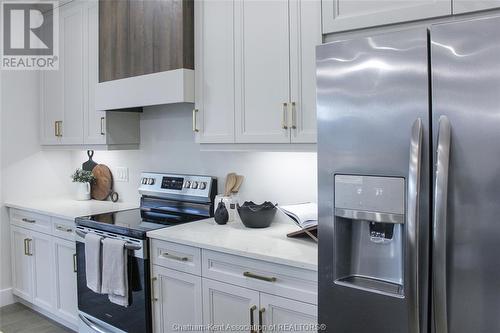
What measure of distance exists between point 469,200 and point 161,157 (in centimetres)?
236

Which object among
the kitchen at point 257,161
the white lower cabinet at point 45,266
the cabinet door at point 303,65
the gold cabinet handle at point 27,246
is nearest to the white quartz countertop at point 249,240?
the kitchen at point 257,161

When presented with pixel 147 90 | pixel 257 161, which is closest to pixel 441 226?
pixel 257 161

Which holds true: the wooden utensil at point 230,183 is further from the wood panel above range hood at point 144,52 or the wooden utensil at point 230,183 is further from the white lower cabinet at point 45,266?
the white lower cabinet at point 45,266

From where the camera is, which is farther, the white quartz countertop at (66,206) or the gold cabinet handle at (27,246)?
→ the gold cabinet handle at (27,246)

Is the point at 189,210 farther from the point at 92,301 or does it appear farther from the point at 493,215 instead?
the point at 493,215

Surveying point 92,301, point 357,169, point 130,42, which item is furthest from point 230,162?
point 357,169

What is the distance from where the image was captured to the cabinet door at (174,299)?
2.08 meters

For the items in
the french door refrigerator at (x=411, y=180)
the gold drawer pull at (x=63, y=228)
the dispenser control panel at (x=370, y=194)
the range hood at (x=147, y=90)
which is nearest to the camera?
the french door refrigerator at (x=411, y=180)

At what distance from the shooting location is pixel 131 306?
2.33 metres

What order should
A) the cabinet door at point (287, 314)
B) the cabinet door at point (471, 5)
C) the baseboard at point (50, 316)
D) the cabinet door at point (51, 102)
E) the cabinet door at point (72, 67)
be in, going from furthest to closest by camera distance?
the cabinet door at point (51, 102) < the cabinet door at point (72, 67) < the baseboard at point (50, 316) < the cabinet door at point (287, 314) < the cabinet door at point (471, 5)

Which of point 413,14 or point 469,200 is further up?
point 413,14

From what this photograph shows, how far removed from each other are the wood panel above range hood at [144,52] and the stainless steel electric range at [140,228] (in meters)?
0.63

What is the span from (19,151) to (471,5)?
3.54 m

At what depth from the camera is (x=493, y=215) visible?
1128mm
